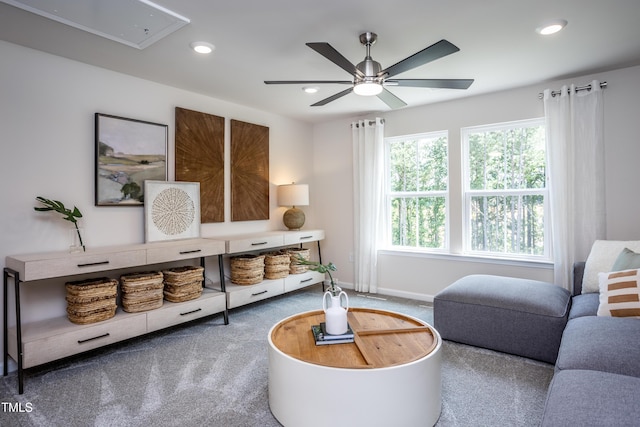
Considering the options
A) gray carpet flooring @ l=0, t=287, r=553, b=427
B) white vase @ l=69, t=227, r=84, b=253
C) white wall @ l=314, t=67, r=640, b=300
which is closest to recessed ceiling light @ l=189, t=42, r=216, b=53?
white vase @ l=69, t=227, r=84, b=253

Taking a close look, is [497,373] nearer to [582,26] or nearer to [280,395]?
[280,395]

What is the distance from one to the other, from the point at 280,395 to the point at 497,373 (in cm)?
156

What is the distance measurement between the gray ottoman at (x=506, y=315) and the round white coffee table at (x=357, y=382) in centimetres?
97

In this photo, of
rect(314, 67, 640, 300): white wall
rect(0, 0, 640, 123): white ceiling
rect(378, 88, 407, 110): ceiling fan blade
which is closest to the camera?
rect(0, 0, 640, 123): white ceiling

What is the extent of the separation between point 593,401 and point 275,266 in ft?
10.5

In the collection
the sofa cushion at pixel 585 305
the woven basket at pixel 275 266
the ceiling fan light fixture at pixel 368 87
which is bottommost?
the sofa cushion at pixel 585 305

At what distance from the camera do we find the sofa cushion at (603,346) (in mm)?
1625

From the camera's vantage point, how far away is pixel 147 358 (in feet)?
8.94

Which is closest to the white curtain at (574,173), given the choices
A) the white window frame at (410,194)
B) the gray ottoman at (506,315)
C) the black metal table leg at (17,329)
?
the gray ottoman at (506,315)

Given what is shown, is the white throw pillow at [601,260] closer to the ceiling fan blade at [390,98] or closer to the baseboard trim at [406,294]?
the baseboard trim at [406,294]

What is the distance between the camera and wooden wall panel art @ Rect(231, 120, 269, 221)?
4.20 metres

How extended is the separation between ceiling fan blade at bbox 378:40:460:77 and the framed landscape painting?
2287 millimetres

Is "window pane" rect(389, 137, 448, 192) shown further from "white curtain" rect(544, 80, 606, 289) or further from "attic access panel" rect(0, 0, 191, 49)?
"attic access panel" rect(0, 0, 191, 49)

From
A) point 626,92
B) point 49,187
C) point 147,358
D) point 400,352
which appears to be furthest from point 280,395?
point 626,92
